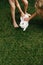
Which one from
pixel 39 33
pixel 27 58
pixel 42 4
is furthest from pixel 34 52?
pixel 42 4

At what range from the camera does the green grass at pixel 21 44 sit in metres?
4.55

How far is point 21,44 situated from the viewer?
489cm

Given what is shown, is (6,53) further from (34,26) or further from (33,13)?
(33,13)

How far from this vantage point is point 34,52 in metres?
4.70

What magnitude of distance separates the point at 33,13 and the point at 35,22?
288 millimetres

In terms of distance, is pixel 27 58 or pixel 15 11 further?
pixel 15 11

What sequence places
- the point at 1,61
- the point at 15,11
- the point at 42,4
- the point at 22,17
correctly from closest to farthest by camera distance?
the point at 1,61, the point at 42,4, the point at 22,17, the point at 15,11

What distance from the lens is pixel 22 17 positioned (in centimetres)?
539

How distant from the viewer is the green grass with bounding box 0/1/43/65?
14.9ft

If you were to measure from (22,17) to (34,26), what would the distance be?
0.90 feet

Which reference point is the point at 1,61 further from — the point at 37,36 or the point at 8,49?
the point at 37,36

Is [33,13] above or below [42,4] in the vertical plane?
below

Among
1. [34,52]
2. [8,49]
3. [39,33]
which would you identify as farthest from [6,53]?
[39,33]

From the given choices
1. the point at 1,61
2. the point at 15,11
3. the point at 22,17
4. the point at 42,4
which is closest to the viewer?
the point at 1,61
